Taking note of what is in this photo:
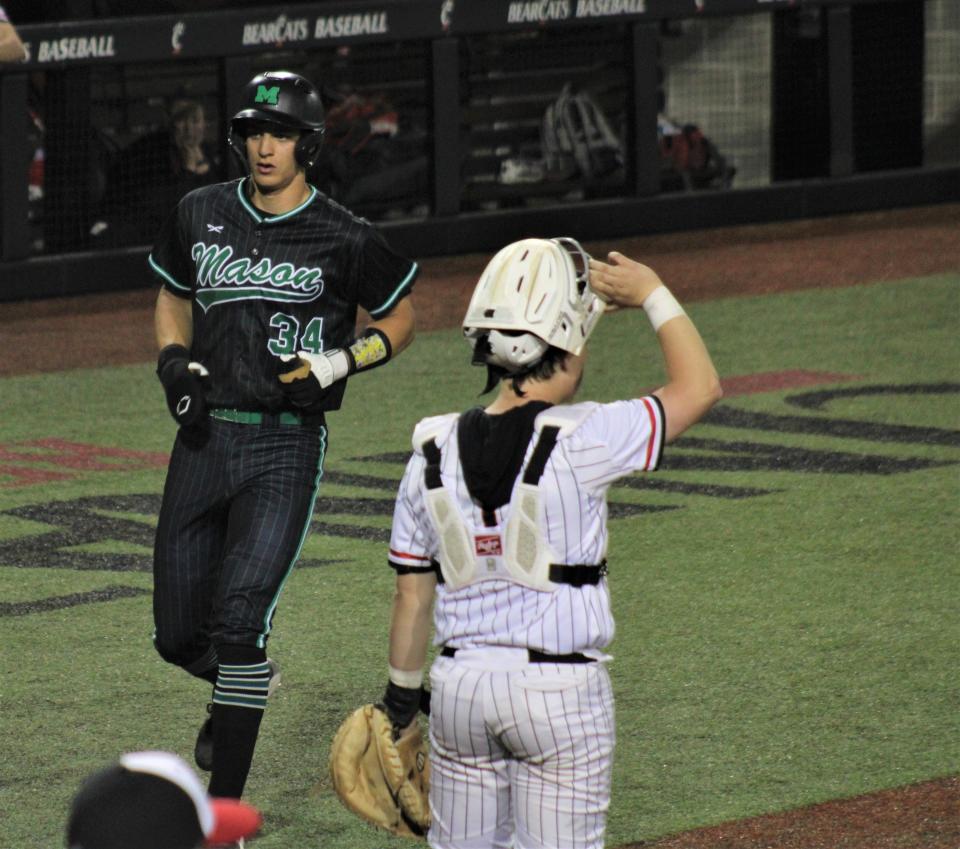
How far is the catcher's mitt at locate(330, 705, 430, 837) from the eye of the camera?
3562mm

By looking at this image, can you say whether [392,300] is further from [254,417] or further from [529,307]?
[529,307]

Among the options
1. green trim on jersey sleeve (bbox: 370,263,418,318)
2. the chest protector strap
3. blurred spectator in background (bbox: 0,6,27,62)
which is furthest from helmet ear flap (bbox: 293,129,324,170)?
blurred spectator in background (bbox: 0,6,27,62)

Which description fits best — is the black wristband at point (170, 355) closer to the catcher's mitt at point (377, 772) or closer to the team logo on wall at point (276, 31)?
the catcher's mitt at point (377, 772)

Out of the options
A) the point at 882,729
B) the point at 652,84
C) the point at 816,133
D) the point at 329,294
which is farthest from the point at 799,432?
the point at 816,133

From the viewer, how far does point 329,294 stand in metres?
4.95

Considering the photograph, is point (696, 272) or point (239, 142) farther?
point (696, 272)

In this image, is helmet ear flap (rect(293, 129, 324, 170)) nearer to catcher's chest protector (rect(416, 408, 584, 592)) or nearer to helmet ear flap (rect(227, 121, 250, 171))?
helmet ear flap (rect(227, 121, 250, 171))

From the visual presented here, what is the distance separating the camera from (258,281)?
490cm

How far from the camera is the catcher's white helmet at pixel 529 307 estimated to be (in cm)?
339


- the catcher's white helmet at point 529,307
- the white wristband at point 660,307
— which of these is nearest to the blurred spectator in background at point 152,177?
the white wristband at point 660,307

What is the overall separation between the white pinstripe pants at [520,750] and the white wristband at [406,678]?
0.58 feet

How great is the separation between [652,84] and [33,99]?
4.55 m

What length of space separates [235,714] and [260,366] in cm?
84

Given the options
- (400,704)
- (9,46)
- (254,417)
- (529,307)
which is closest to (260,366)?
(254,417)
